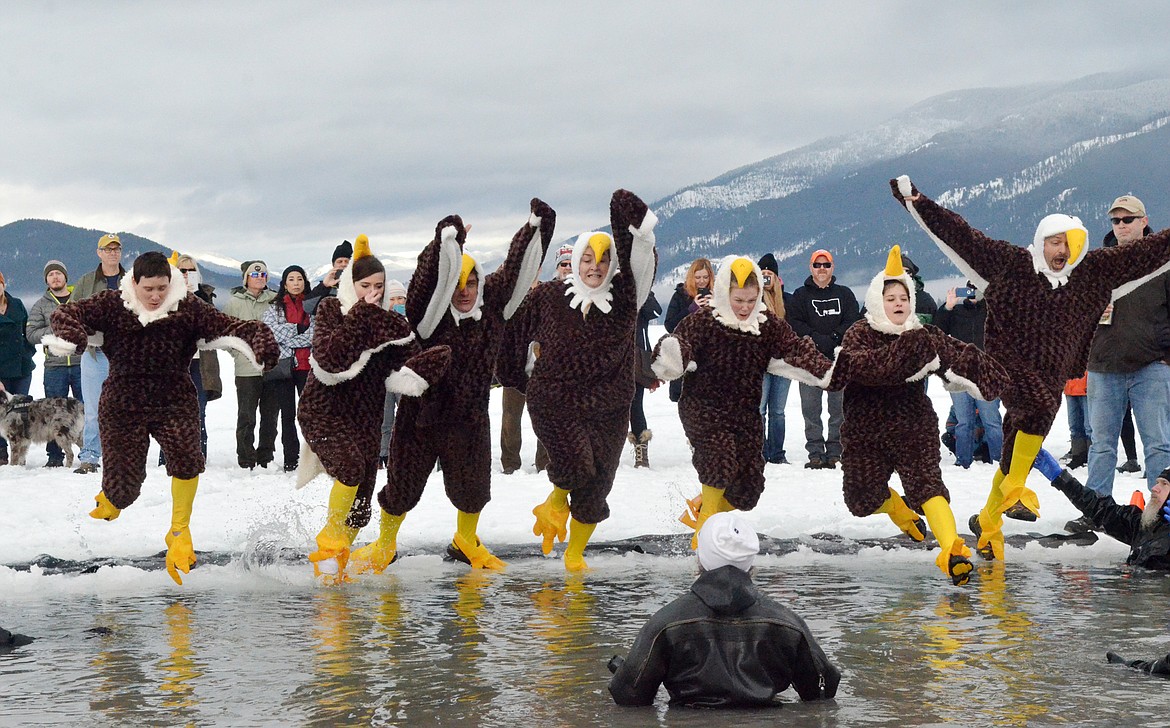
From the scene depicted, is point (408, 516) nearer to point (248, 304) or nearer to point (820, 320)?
point (248, 304)

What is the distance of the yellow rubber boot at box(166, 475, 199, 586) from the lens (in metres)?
8.05

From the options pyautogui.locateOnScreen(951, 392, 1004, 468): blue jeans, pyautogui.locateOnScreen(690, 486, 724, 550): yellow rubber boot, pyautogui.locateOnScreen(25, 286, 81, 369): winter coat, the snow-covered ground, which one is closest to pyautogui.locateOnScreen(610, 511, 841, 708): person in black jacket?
pyautogui.locateOnScreen(690, 486, 724, 550): yellow rubber boot

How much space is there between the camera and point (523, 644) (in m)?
6.36

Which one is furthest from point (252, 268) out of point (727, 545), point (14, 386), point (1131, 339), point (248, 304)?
point (727, 545)

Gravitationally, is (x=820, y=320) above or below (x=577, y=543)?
above

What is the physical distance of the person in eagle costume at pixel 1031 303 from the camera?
862 centimetres

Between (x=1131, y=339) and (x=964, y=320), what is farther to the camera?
(x=964, y=320)

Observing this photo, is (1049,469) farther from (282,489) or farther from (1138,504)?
(282,489)

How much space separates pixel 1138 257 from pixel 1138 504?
1724mm

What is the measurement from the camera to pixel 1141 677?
5.50m

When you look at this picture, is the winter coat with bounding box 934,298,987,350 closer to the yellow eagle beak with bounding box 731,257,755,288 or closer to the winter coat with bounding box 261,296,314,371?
the yellow eagle beak with bounding box 731,257,755,288

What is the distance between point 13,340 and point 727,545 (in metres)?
10.8

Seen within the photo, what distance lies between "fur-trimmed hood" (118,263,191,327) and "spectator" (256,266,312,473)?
170 inches

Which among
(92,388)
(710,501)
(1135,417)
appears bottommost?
(710,501)
